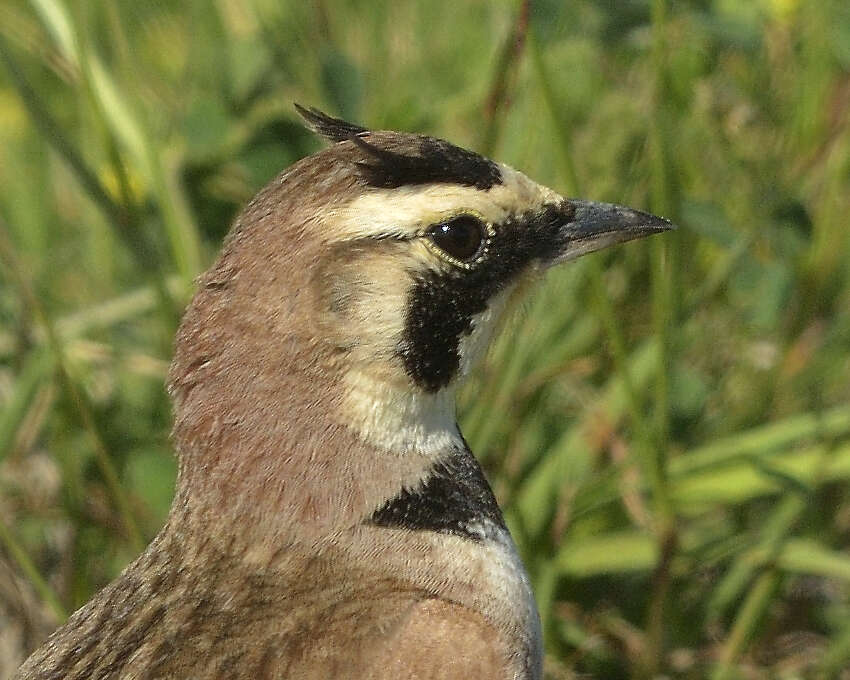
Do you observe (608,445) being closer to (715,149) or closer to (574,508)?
(574,508)

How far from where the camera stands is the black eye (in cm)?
223

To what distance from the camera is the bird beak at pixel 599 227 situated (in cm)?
245

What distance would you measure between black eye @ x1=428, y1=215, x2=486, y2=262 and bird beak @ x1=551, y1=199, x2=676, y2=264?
0.21 m

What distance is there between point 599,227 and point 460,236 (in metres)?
0.31

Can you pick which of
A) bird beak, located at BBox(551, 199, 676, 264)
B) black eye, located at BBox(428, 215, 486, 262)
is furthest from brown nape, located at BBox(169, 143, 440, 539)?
bird beak, located at BBox(551, 199, 676, 264)

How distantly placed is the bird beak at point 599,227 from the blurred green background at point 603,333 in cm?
11


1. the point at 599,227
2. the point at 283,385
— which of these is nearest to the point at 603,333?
the point at 599,227

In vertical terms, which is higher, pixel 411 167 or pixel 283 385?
pixel 411 167

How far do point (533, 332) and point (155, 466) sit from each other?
82 cm

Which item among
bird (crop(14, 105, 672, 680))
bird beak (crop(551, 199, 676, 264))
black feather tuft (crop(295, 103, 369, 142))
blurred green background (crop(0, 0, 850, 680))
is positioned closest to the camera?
bird (crop(14, 105, 672, 680))

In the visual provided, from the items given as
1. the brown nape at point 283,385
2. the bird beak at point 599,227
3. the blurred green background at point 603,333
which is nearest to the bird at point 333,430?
the brown nape at point 283,385

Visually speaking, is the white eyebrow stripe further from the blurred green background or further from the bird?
the blurred green background

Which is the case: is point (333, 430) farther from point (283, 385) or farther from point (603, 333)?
point (603, 333)

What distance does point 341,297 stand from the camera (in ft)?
7.29
